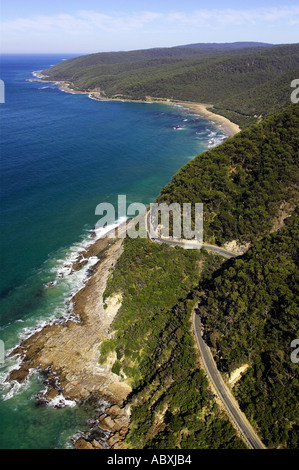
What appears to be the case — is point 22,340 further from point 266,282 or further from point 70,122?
point 70,122

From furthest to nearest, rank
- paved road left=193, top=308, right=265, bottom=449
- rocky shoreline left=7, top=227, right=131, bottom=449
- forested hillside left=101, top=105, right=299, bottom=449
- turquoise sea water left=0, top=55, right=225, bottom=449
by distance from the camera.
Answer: turquoise sea water left=0, top=55, right=225, bottom=449 → rocky shoreline left=7, top=227, right=131, bottom=449 → forested hillside left=101, top=105, right=299, bottom=449 → paved road left=193, top=308, right=265, bottom=449

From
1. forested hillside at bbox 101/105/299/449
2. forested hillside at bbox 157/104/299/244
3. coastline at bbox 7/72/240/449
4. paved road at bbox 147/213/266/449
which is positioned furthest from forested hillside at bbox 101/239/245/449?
forested hillside at bbox 157/104/299/244

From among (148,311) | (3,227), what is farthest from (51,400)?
(3,227)

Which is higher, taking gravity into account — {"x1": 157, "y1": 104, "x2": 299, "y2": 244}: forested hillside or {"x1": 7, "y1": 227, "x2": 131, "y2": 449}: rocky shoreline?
{"x1": 157, "y1": 104, "x2": 299, "y2": 244}: forested hillside

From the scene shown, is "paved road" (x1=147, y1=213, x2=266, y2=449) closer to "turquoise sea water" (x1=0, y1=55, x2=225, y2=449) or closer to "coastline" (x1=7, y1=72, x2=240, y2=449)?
"coastline" (x1=7, y1=72, x2=240, y2=449)

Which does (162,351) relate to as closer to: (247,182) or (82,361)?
(82,361)
